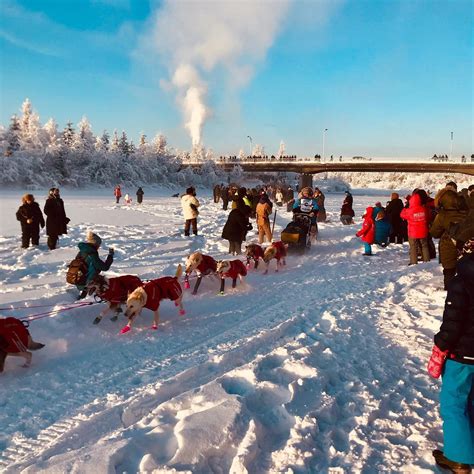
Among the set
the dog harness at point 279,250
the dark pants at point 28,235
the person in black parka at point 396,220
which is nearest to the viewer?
the dog harness at point 279,250

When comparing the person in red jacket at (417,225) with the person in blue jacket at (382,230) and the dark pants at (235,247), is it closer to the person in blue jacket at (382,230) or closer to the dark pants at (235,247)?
the person in blue jacket at (382,230)

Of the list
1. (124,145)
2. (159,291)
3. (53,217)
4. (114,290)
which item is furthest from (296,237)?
A: (124,145)

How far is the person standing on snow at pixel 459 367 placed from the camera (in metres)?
2.49

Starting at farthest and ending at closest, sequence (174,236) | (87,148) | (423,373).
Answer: (87,148), (174,236), (423,373)

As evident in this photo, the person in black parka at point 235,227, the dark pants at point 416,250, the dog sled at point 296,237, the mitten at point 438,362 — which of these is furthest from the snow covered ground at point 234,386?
the dog sled at point 296,237

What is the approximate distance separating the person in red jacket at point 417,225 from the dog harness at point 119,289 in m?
6.59

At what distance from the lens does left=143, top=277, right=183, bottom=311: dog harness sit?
539cm

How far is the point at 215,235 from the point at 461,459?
1175cm

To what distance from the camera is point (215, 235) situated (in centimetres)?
1397

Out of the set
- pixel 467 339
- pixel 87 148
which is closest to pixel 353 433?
pixel 467 339

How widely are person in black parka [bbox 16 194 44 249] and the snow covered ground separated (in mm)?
3655

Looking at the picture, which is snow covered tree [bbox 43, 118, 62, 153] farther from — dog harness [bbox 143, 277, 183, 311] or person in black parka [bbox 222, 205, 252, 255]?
dog harness [bbox 143, 277, 183, 311]

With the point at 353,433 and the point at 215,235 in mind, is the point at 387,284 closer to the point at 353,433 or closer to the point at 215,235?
the point at 353,433

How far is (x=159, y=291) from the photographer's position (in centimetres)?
555
